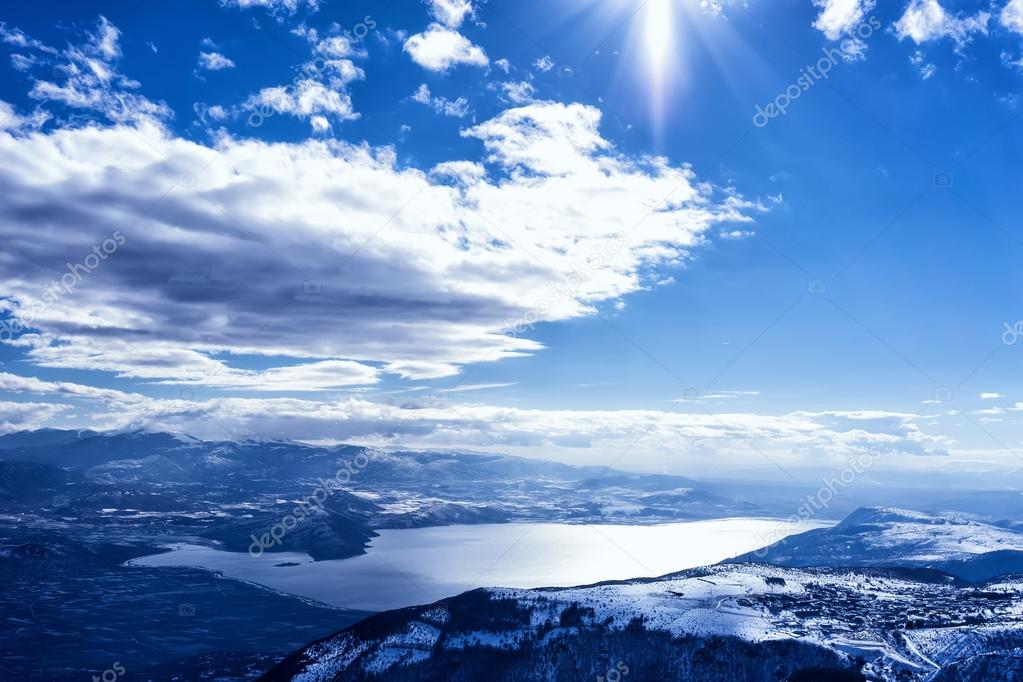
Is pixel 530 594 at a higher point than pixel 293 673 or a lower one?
higher

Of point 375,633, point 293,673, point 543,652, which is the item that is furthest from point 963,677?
point 293,673

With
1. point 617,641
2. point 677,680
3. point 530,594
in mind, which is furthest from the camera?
point 530,594

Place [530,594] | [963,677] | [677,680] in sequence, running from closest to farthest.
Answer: [963,677], [677,680], [530,594]

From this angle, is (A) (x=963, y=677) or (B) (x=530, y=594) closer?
(A) (x=963, y=677)

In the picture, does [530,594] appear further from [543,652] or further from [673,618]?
[673,618]

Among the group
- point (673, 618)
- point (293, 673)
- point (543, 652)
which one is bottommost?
point (293, 673)

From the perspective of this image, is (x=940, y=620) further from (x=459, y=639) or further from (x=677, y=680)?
(x=459, y=639)
